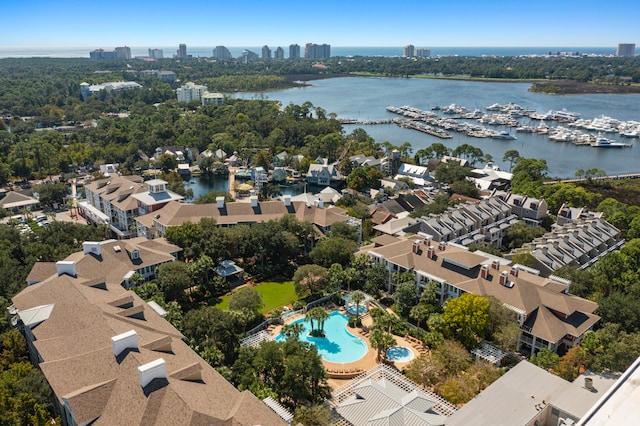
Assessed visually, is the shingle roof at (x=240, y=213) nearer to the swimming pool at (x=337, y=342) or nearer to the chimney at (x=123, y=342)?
the swimming pool at (x=337, y=342)

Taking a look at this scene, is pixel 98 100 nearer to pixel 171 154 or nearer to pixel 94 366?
pixel 171 154

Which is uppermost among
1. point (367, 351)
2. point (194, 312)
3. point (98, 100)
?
point (98, 100)

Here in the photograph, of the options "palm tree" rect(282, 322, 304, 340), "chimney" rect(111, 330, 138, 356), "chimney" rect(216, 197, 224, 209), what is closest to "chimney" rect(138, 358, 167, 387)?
"chimney" rect(111, 330, 138, 356)

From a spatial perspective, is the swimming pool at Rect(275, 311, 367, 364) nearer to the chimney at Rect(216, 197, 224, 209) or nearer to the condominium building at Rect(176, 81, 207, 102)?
the chimney at Rect(216, 197, 224, 209)

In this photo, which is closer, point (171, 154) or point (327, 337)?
point (327, 337)

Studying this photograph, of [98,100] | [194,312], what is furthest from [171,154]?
[98,100]

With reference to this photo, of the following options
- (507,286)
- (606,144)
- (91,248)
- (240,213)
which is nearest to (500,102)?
(606,144)
